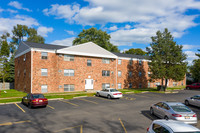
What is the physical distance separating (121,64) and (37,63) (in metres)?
18.8

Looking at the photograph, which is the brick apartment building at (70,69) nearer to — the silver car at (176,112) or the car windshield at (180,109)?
the silver car at (176,112)

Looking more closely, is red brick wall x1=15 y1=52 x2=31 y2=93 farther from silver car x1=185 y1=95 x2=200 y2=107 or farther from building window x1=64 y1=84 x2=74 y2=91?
silver car x1=185 y1=95 x2=200 y2=107

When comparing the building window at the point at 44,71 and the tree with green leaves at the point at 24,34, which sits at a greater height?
the tree with green leaves at the point at 24,34

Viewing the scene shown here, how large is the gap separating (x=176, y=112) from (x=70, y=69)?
2247cm

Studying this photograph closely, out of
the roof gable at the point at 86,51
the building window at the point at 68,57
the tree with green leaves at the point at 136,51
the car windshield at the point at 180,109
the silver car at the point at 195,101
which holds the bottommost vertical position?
the silver car at the point at 195,101

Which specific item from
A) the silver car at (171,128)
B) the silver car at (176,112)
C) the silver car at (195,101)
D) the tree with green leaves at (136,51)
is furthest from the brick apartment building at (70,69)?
the tree with green leaves at (136,51)

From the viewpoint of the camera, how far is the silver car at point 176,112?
10.9 metres

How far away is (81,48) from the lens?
104 ft

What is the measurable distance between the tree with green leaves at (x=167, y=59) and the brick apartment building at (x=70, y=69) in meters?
7.85

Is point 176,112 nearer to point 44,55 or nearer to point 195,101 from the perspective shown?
point 195,101

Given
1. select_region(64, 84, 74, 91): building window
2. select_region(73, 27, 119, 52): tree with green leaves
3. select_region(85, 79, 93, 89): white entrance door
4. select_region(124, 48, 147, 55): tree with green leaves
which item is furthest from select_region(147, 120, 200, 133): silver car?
select_region(124, 48, 147, 55): tree with green leaves

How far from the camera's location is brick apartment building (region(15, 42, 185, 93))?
27.6 m

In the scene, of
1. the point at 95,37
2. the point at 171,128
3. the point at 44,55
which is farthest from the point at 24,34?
the point at 171,128

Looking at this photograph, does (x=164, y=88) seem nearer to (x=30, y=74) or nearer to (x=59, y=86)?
(x=59, y=86)
